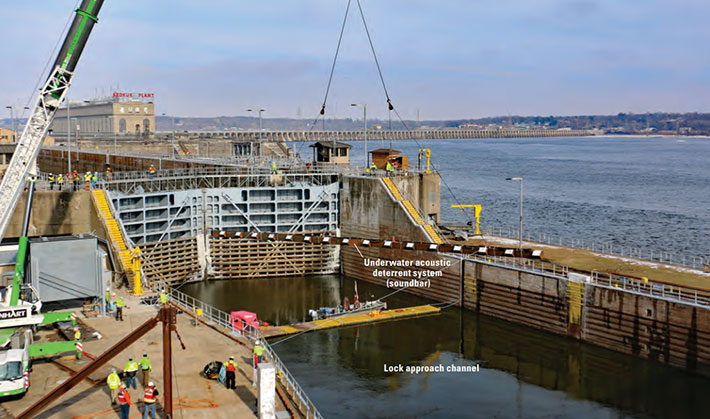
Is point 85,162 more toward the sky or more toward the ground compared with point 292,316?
more toward the sky

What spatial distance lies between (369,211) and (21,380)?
3748 cm

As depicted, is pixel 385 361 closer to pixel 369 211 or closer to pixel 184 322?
pixel 184 322

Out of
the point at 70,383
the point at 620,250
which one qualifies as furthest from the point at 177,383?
the point at 620,250

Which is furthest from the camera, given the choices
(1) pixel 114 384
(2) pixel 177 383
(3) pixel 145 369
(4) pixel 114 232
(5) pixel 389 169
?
(5) pixel 389 169

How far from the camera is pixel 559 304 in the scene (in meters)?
43.7

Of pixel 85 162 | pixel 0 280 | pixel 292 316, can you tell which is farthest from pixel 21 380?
pixel 85 162

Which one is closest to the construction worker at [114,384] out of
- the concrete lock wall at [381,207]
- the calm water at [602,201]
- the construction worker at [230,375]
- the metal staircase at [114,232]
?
the construction worker at [230,375]

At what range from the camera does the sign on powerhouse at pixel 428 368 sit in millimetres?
39500

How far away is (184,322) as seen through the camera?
Answer: 36344 millimetres

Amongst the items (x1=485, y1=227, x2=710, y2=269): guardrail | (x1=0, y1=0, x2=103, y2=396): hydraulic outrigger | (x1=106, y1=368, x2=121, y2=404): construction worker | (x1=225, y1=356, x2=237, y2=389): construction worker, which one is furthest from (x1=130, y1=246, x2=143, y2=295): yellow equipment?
(x1=485, y1=227, x2=710, y2=269): guardrail

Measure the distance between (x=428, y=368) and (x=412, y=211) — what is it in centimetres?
1961

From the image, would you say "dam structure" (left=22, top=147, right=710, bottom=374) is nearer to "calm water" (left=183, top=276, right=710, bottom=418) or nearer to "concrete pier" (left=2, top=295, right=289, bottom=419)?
"calm water" (left=183, top=276, right=710, bottom=418)

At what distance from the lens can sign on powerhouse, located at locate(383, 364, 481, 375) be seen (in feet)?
130

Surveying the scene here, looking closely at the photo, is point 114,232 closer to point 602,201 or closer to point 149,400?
point 149,400
